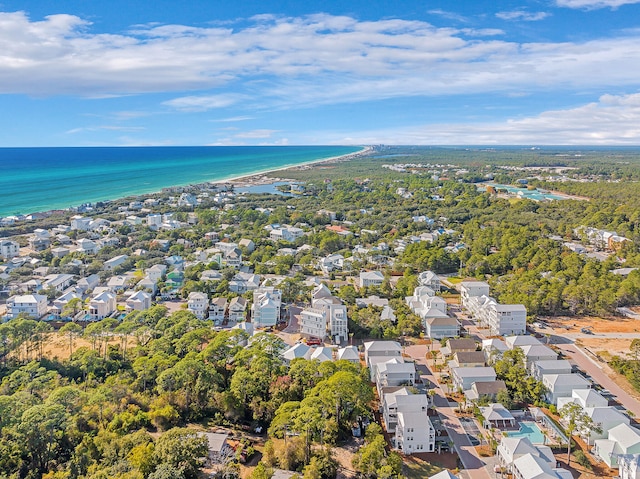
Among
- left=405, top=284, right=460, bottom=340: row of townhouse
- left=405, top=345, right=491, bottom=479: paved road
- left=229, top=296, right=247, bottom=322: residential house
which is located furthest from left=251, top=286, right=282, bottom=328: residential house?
left=405, top=345, right=491, bottom=479: paved road

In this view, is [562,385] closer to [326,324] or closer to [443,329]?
[443,329]

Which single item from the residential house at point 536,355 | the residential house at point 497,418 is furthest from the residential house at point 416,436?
the residential house at point 536,355

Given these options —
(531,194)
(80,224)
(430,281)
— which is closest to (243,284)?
(430,281)

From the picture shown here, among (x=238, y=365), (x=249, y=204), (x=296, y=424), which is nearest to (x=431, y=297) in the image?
(x=238, y=365)

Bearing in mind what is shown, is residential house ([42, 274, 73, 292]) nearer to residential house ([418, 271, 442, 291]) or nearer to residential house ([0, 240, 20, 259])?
residential house ([0, 240, 20, 259])

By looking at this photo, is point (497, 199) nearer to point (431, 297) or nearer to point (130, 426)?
point (431, 297)

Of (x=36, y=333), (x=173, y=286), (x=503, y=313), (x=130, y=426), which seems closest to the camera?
(x=130, y=426)
